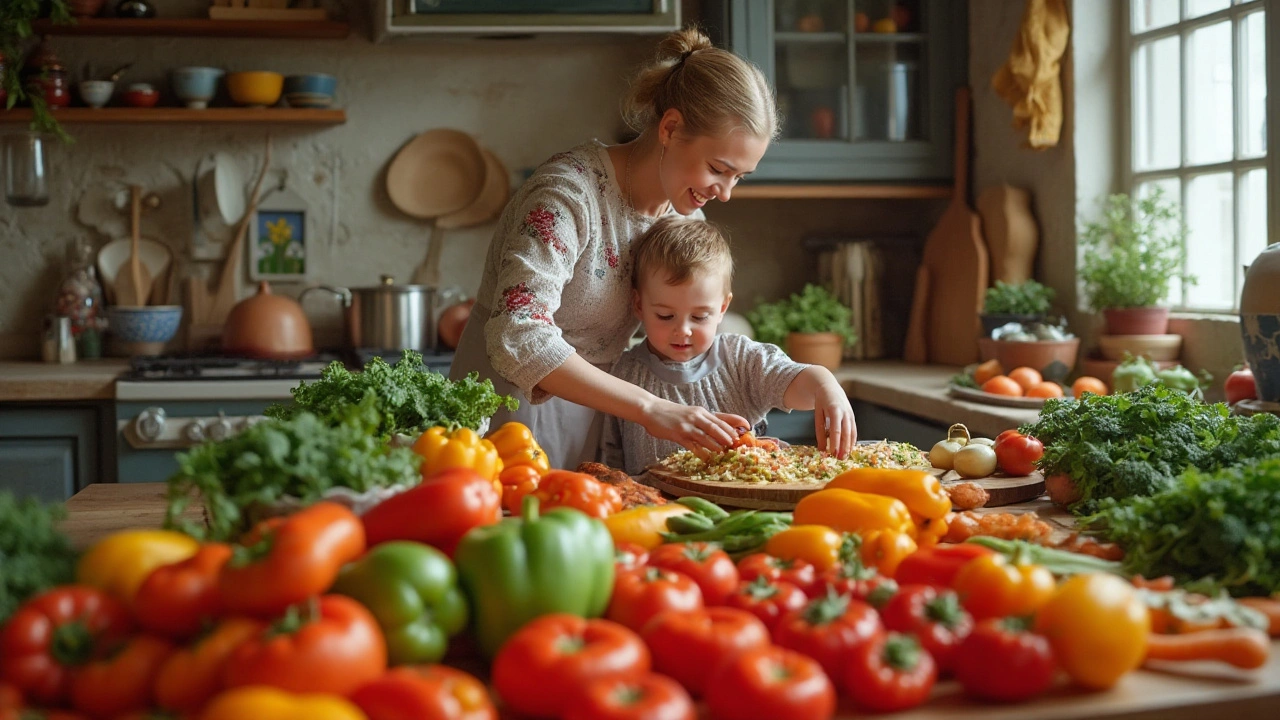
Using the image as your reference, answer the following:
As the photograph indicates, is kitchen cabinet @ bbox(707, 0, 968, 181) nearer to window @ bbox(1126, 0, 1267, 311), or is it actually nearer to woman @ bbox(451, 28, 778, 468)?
window @ bbox(1126, 0, 1267, 311)

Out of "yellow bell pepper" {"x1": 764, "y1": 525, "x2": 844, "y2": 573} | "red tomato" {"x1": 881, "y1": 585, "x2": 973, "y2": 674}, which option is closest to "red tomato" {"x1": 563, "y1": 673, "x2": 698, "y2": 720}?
"red tomato" {"x1": 881, "y1": 585, "x2": 973, "y2": 674}

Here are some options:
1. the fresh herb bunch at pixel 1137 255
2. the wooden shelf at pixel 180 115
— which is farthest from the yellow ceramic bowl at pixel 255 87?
the fresh herb bunch at pixel 1137 255

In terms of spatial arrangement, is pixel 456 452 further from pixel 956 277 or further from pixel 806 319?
pixel 956 277

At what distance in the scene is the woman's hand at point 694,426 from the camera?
1875mm

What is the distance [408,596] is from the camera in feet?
3.33

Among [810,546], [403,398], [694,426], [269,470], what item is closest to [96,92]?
[403,398]

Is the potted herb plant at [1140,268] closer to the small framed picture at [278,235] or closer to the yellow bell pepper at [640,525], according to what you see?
the yellow bell pepper at [640,525]

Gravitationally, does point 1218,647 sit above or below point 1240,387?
below

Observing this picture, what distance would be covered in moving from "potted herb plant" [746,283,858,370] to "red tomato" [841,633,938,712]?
9.47ft

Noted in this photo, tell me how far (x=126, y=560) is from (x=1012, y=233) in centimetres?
323

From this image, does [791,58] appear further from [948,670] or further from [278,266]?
[948,670]

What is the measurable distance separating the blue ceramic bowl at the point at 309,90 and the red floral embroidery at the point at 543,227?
214 cm

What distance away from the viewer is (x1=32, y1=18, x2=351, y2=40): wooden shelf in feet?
12.7

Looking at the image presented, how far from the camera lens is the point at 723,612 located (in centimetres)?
108
